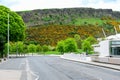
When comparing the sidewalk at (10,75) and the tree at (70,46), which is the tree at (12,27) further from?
the sidewalk at (10,75)

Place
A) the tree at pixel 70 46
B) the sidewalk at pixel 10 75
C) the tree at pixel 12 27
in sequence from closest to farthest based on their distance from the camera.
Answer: the sidewalk at pixel 10 75, the tree at pixel 12 27, the tree at pixel 70 46

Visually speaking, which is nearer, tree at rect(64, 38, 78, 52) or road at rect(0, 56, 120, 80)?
road at rect(0, 56, 120, 80)

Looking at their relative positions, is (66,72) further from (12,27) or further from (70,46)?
(70,46)

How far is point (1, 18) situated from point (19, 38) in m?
6.64

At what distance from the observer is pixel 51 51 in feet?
593

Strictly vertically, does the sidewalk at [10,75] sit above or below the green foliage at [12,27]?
below

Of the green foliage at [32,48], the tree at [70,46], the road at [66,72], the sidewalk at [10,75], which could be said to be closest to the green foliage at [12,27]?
the tree at [70,46]

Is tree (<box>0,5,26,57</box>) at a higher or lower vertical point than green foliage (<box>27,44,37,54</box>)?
higher

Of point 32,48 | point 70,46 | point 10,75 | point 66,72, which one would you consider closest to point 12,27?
point 70,46

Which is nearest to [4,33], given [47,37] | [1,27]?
[1,27]

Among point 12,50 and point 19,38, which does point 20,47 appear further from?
point 19,38

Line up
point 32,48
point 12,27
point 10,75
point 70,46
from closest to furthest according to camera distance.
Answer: point 10,75
point 12,27
point 70,46
point 32,48

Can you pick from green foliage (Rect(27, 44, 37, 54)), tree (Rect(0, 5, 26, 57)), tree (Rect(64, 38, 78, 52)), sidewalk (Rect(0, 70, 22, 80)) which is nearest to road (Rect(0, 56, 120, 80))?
sidewalk (Rect(0, 70, 22, 80))

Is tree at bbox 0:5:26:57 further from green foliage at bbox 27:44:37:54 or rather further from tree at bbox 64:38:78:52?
green foliage at bbox 27:44:37:54
